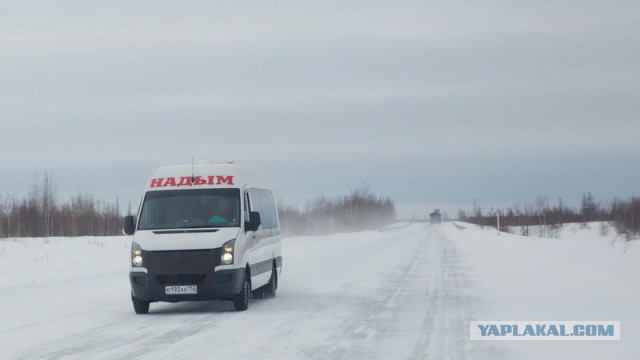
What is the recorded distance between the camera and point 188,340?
1127 cm

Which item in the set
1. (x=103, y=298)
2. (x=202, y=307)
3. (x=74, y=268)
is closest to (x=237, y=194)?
(x=202, y=307)

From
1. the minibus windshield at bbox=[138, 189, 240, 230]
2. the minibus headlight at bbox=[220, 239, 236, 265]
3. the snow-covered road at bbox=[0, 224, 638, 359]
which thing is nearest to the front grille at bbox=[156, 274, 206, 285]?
the minibus headlight at bbox=[220, 239, 236, 265]

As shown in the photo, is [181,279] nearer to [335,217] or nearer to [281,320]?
[281,320]

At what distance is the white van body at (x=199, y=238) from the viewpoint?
14.8 metres

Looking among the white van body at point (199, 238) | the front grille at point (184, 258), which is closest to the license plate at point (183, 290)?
the white van body at point (199, 238)

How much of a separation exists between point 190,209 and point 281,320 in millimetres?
3496

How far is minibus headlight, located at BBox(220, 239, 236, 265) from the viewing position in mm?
14914

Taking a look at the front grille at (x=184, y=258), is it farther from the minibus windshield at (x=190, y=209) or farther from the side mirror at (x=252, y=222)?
the side mirror at (x=252, y=222)

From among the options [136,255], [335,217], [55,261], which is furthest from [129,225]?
[335,217]

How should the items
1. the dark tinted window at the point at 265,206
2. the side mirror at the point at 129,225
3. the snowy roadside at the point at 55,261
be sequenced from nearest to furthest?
1. the side mirror at the point at 129,225
2. the dark tinted window at the point at 265,206
3. the snowy roadside at the point at 55,261

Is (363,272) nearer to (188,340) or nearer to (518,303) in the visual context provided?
(518,303)

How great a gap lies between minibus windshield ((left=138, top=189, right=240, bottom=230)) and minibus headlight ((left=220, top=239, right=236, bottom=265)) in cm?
70

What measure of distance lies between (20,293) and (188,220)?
19.2 ft

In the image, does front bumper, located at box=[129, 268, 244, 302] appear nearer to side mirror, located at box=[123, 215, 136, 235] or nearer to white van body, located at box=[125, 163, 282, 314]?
white van body, located at box=[125, 163, 282, 314]
